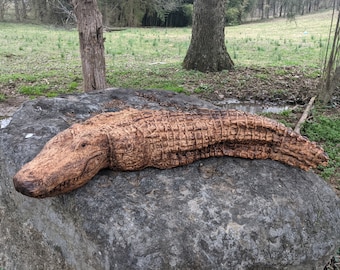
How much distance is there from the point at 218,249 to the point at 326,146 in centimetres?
331

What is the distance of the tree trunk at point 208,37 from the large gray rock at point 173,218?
6244 mm

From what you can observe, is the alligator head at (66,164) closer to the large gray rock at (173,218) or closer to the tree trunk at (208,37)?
the large gray rock at (173,218)

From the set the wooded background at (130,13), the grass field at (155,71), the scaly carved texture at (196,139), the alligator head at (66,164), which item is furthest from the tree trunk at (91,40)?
the wooded background at (130,13)

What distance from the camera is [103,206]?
2199 mm

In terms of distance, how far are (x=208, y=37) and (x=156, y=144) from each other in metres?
6.59

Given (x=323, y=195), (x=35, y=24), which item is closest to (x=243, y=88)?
(x=323, y=195)

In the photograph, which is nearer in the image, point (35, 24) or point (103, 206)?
point (103, 206)

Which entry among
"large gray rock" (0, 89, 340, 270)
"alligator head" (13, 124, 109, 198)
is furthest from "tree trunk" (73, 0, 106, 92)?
"alligator head" (13, 124, 109, 198)

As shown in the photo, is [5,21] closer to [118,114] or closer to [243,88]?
[243,88]

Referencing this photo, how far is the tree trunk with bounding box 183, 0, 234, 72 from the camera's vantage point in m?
8.52

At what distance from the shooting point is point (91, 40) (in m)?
5.43

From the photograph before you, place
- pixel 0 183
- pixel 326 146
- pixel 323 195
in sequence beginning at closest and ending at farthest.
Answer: pixel 323 195, pixel 0 183, pixel 326 146

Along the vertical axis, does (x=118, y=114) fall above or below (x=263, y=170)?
above

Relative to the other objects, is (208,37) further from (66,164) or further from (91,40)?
(66,164)
